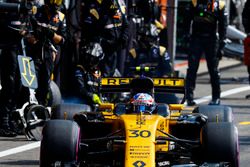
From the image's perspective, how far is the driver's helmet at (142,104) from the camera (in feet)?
38.1

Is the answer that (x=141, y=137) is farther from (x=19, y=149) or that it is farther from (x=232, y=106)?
(x=232, y=106)

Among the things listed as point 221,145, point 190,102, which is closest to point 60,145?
point 221,145

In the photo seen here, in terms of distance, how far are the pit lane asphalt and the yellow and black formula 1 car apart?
0.84 meters

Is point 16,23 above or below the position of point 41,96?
above

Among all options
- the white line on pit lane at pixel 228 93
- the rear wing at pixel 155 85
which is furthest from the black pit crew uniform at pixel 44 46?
the white line on pit lane at pixel 228 93

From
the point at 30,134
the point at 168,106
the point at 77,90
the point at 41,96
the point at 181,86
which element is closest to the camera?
the point at 168,106

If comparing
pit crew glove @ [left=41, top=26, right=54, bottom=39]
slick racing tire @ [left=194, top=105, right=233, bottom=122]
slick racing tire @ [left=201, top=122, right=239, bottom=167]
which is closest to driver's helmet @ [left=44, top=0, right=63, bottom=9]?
pit crew glove @ [left=41, top=26, right=54, bottom=39]

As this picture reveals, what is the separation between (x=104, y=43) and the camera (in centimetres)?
1761

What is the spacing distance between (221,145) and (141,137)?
768 mm

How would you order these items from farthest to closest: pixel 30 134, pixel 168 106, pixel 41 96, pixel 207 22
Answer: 1. pixel 207 22
2. pixel 41 96
3. pixel 30 134
4. pixel 168 106

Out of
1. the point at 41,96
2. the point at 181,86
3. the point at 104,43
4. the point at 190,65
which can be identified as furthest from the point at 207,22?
the point at 181,86

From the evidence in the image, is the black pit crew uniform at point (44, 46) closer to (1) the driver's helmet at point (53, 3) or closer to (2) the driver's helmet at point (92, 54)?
(1) the driver's helmet at point (53, 3)

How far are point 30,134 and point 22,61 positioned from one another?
96 centimetres

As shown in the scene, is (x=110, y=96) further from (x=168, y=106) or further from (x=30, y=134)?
(x=168, y=106)
